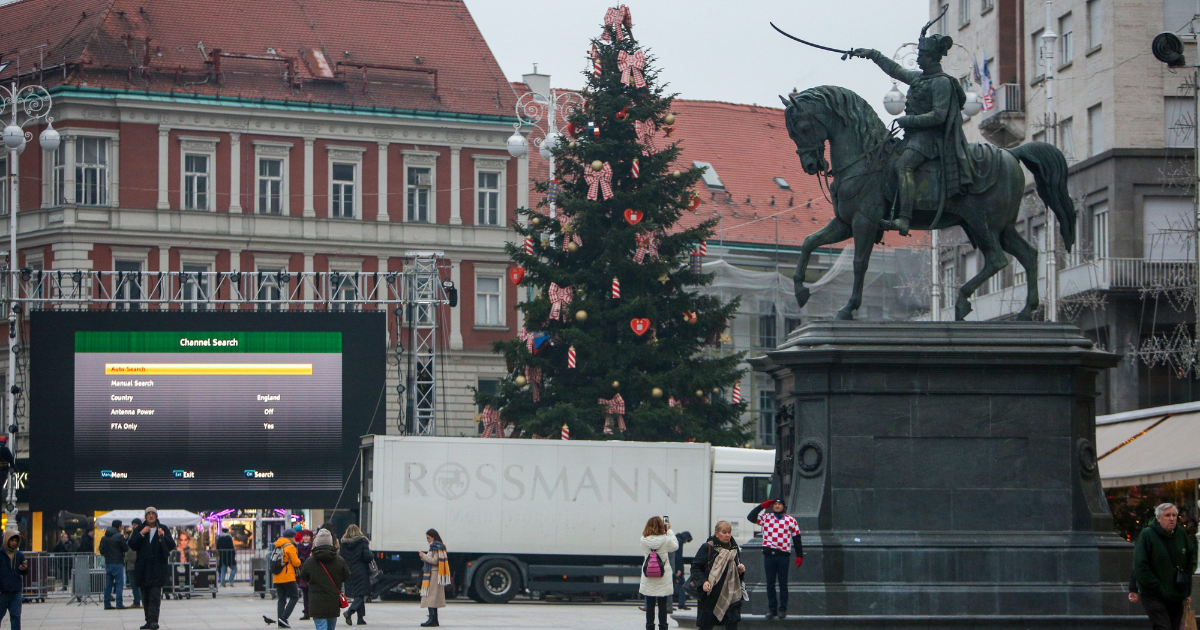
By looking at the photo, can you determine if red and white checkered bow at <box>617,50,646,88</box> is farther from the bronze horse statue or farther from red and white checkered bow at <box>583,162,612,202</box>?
the bronze horse statue

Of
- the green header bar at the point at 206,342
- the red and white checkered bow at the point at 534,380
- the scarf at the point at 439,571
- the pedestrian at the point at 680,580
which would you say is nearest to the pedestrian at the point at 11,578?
the scarf at the point at 439,571

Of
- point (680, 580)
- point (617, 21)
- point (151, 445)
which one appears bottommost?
point (680, 580)

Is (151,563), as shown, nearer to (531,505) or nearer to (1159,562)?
(531,505)

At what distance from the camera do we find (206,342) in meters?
41.8

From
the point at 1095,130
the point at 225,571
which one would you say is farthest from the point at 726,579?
the point at 1095,130

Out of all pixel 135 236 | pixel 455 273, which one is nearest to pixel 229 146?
pixel 135 236

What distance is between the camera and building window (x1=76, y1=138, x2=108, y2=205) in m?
59.5

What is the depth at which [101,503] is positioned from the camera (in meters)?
40.8

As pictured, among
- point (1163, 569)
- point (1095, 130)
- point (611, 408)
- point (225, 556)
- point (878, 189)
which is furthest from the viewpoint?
point (1095, 130)

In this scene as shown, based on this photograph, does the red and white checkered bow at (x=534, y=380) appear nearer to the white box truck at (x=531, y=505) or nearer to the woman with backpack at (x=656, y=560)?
the white box truck at (x=531, y=505)

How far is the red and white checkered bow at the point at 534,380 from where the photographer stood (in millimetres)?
42438

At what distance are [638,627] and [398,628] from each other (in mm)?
3463

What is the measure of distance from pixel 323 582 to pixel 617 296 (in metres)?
22.0

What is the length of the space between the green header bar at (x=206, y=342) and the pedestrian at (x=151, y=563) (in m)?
11.5
